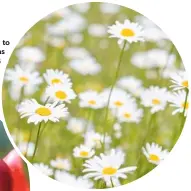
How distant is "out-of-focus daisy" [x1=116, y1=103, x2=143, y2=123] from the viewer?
102 cm

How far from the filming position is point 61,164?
1000 mm

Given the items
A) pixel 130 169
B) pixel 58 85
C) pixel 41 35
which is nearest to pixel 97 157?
pixel 130 169

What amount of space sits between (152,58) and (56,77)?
0.75 ft

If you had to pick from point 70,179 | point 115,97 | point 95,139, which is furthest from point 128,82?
point 70,179

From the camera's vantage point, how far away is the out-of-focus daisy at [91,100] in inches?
40.2

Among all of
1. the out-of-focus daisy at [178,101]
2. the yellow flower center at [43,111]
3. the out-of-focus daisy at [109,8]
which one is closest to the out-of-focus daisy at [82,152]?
the yellow flower center at [43,111]

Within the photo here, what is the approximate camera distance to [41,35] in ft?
3.33

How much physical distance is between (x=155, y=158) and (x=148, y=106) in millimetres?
121

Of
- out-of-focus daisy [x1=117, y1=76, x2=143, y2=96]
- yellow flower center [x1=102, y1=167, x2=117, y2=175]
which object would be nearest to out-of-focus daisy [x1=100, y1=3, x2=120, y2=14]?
out-of-focus daisy [x1=117, y1=76, x2=143, y2=96]

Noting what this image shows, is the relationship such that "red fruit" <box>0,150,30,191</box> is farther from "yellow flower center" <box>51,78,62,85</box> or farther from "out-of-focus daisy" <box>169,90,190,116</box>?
"out-of-focus daisy" <box>169,90,190,116</box>

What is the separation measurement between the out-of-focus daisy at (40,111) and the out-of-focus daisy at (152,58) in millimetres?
207

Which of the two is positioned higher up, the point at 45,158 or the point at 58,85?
the point at 58,85

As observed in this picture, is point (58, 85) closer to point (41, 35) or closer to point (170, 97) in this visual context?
point (41, 35)

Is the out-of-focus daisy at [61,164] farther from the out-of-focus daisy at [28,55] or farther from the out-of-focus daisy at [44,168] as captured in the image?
the out-of-focus daisy at [28,55]
